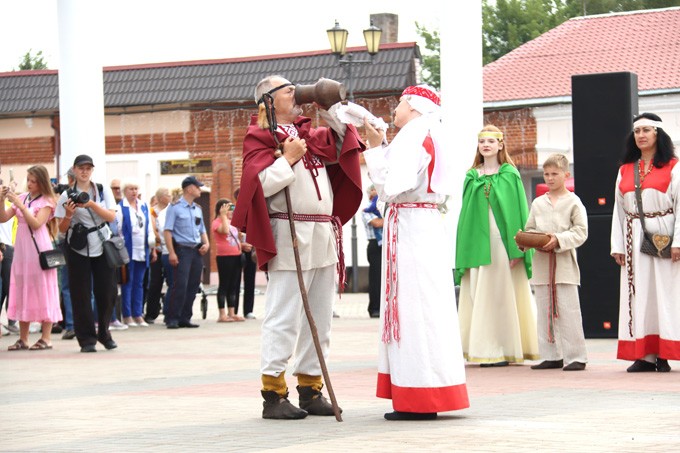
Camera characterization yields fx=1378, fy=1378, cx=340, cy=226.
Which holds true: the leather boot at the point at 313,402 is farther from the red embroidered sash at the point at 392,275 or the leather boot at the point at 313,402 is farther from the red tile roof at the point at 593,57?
the red tile roof at the point at 593,57

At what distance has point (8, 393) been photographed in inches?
409

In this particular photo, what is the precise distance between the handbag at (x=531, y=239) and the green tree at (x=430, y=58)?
151 feet

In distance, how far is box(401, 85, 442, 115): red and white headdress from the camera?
8328 millimetres

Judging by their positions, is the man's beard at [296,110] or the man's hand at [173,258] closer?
the man's beard at [296,110]

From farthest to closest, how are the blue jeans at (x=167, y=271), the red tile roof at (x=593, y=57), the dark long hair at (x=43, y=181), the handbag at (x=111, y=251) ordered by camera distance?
the red tile roof at (x=593, y=57) → the blue jeans at (x=167, y=271) → the dark long hair at (x=43, y=181) → the handbag at (x=111, y=251)

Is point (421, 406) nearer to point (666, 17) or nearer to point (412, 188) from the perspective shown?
point (412, 188)

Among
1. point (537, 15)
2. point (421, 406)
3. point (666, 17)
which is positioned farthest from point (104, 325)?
point (537, 15)

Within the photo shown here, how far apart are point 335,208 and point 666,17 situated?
2881cm

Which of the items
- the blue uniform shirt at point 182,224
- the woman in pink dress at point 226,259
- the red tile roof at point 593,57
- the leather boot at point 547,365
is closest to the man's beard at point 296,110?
the leather boot at point 547,365

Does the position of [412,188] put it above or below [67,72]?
below

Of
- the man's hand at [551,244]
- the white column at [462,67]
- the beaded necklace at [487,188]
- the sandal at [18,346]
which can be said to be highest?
the white column at [462,67]

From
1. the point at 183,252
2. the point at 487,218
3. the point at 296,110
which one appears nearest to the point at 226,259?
the point at 183,252

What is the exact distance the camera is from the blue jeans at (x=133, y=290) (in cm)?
1875

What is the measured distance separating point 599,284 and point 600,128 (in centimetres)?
166
